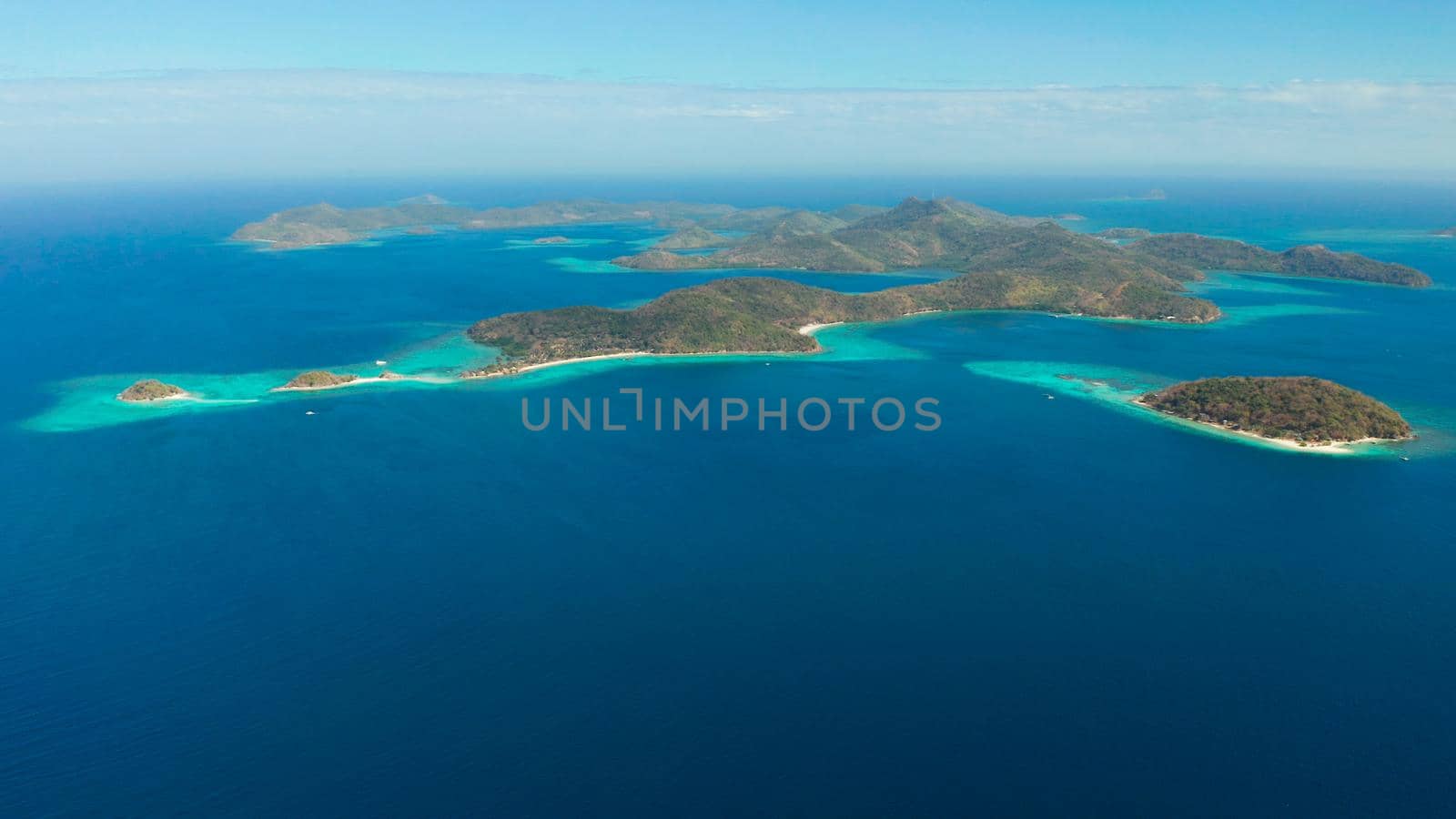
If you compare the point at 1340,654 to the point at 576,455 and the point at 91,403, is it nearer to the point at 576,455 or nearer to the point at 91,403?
the point at 576,455

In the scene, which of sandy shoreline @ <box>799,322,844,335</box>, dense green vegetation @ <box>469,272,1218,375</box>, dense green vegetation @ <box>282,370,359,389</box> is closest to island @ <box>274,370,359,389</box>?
dense green vegetation @ <box>282,370,359,389</box>

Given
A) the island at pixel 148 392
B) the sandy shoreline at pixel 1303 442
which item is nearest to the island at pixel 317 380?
the island at pixel 148 392

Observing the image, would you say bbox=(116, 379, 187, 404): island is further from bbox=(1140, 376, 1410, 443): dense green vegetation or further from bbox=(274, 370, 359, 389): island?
bbox=(1140, 376, 1410, 443): dense green vegetation

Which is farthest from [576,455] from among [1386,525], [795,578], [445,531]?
[1386,525]

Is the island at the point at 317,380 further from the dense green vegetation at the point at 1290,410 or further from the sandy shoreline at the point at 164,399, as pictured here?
the dense green vegetation at the point at 1290,410

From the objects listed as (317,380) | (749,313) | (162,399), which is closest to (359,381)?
(317,380)

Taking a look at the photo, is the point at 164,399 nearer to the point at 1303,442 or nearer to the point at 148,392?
the point at 148,392
